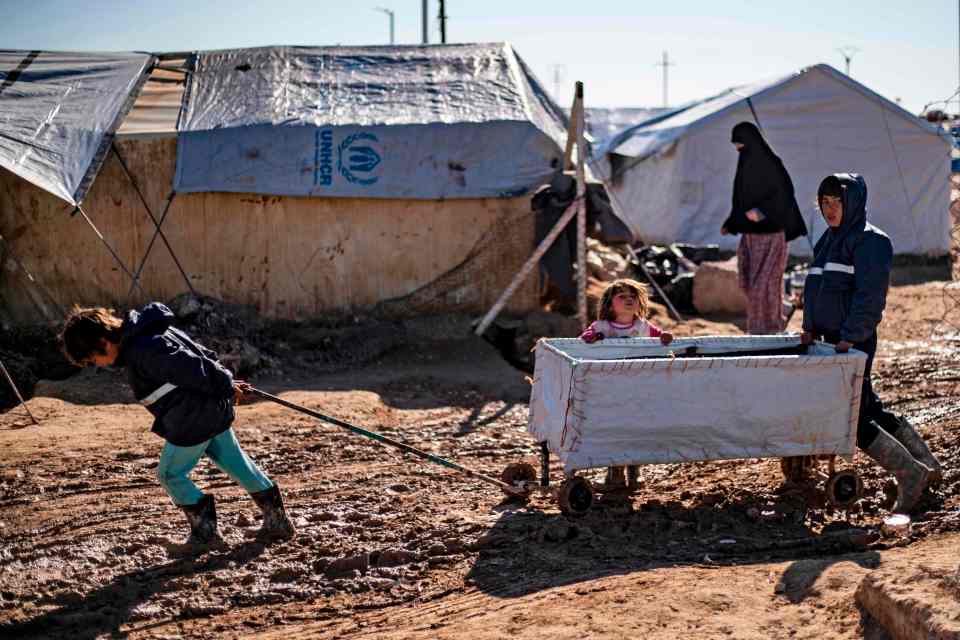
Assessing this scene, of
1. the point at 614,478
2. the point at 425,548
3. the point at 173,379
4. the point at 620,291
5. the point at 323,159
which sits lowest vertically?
the point at 425,548

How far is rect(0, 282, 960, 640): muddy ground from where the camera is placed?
4668mm

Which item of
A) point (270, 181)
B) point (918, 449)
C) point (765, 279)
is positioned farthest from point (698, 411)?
point (270, 181)

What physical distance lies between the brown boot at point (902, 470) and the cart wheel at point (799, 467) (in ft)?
1.65

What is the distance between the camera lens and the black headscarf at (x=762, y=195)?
9398 millimetres

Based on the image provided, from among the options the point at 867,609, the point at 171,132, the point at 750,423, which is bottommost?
the point at 867,609

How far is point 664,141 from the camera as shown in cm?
1858

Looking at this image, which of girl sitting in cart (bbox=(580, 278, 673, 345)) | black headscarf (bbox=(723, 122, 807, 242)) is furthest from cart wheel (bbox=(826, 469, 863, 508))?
black headscarf (bbox=(723, 122, 807, 242))

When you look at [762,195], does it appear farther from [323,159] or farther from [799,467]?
[323,159]

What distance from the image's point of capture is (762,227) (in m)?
9.37

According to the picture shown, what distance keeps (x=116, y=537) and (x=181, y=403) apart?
1.13 m

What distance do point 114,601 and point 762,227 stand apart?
20.3ft

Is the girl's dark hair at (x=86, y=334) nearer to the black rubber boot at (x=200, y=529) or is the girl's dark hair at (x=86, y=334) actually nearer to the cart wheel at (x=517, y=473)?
the black rubber boot at (x=200, y=529)

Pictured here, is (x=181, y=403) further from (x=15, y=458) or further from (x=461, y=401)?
(x=461, y=401)

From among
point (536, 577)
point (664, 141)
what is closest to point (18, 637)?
point (536, 577)
